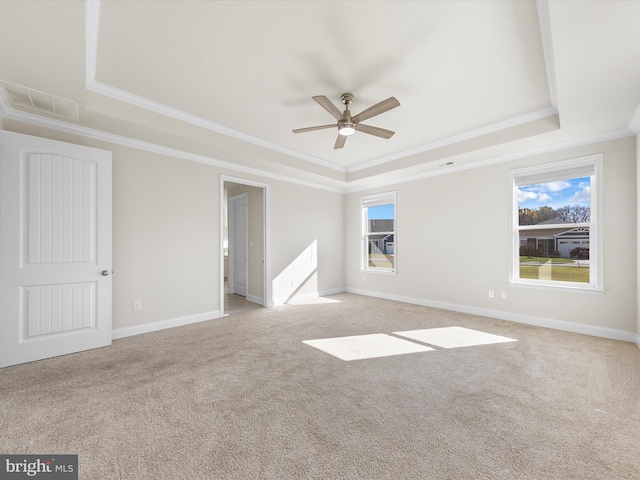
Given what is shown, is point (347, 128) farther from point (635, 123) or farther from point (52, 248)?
point (52, 248)

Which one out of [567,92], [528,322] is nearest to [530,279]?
[528,322]

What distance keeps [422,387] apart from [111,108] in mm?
4095

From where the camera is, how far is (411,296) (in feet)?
17.6

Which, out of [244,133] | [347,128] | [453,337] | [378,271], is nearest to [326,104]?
[347,128]

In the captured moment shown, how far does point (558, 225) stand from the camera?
3820mm

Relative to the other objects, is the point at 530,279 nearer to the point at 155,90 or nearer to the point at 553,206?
the point at 553,206

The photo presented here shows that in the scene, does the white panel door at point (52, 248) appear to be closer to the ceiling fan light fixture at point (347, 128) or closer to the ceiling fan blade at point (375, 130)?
the ceiling fan light fixture at point (347, 128)

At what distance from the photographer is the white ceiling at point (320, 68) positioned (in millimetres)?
1870

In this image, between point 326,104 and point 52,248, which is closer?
point 326,104

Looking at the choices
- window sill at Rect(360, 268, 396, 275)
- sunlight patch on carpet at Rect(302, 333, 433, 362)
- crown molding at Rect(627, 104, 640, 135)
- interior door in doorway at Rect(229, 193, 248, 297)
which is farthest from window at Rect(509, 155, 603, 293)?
interior door in doorway at Rect(229, 193, 248, 297)

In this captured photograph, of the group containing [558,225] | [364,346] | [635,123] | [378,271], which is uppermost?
[635,123]

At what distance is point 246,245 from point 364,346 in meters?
3.61

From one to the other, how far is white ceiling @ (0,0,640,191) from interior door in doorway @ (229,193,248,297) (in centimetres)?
216

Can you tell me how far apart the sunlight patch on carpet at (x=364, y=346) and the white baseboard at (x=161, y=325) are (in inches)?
72.6
